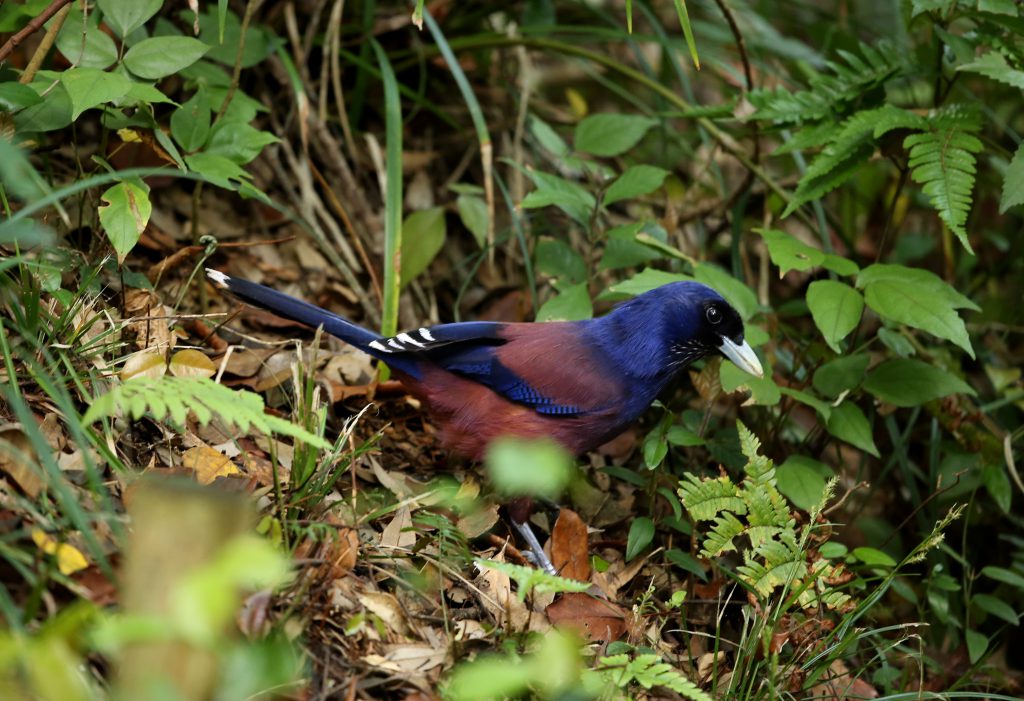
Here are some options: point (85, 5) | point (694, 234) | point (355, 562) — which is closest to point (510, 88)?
point (694, 234)

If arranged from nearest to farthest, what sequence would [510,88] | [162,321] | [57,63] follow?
[162,321] < [57,63] < [510,88]

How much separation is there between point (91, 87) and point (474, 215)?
1.87 m

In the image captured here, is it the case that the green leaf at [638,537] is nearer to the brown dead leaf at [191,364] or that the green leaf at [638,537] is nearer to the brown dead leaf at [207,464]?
the brown dead leaf at [207,464]

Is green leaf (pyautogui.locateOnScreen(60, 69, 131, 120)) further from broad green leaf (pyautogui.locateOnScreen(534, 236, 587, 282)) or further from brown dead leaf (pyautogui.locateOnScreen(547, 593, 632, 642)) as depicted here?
brown dead leaf (pyautogui.locateOnScreen(547, 593, 632, 642))

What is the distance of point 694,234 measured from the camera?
512cm

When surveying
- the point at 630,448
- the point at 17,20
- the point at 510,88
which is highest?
the point at 17,20

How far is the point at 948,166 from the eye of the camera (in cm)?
328

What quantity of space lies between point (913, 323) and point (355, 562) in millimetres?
1917

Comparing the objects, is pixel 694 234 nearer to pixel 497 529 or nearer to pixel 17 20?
pixel 497 529

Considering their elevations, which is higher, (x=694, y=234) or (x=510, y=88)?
(x=510, y=88)

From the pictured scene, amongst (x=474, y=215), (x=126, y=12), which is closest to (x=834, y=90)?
(x=474, y=215)

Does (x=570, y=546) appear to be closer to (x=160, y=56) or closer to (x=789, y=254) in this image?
(x=789, y=254)

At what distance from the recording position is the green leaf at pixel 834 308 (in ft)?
10.9

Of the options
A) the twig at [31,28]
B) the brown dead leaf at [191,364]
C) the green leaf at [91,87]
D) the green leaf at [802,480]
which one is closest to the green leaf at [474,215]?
the brown dead leaf at [191,364]
